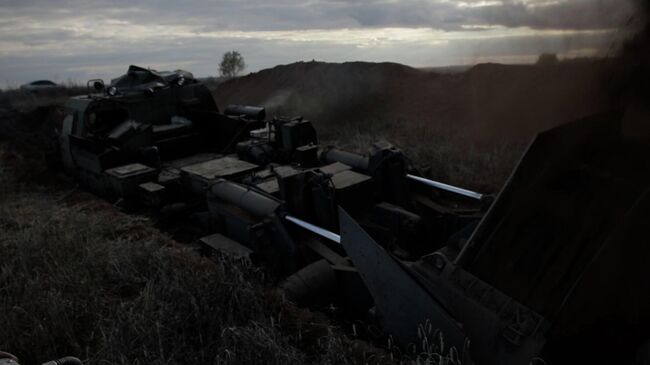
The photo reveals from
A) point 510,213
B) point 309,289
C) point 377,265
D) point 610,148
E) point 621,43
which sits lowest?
point 309,289

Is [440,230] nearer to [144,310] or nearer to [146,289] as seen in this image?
[146,289]

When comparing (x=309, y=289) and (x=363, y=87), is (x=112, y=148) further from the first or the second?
(x=363, y=87)

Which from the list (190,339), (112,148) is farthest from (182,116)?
(190,339)

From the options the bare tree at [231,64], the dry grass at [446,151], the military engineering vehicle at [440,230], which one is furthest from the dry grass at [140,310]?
the bare tree at [231,64]

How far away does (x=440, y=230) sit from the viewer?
244 inches

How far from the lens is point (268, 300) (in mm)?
4402

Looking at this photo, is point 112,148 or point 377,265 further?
point 112,148

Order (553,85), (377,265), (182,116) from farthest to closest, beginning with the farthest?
(182,116) → (553,85) → (377,265)

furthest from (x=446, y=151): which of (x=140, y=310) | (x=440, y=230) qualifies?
(x=140, y=310)

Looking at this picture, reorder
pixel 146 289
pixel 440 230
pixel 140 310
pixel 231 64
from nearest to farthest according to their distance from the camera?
pixel 140 310, pixel 146 289, pixel 440 230, pixel 231 64

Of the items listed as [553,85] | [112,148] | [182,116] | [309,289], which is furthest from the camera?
[182,116]

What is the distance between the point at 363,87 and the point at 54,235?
18980 millimetres

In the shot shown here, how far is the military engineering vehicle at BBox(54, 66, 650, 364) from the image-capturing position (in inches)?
124

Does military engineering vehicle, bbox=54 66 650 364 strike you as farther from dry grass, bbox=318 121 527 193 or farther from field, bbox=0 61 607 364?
dry grass, bbox=318 121 527 193
